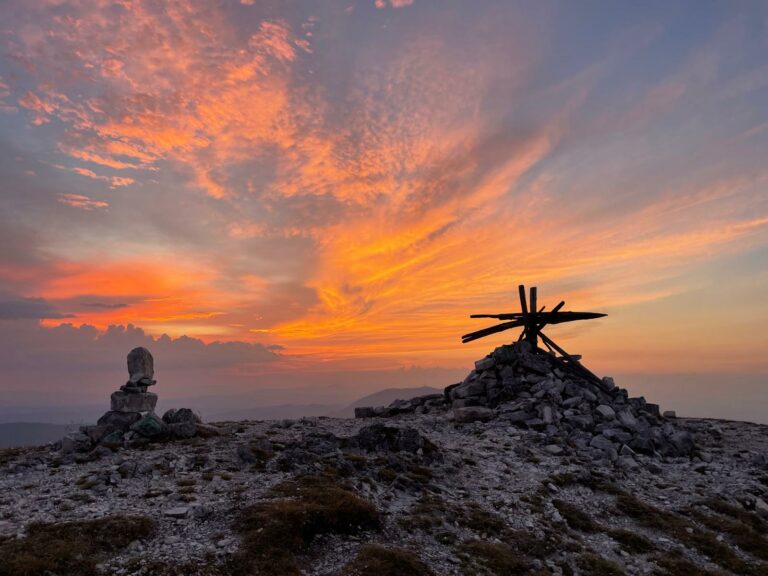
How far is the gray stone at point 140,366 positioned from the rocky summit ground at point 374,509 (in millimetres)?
5031

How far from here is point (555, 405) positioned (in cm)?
2856

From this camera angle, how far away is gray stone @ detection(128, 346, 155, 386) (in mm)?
25562

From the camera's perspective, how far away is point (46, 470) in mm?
18625

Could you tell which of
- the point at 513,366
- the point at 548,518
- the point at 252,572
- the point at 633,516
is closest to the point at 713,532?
the point at 633,516

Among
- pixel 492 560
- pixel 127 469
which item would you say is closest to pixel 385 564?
pixel 492 560

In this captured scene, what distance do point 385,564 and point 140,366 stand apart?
19.4m

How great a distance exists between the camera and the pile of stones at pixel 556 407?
2502 cm

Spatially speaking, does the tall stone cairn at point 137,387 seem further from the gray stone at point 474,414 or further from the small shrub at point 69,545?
the gray stone at point 474,414

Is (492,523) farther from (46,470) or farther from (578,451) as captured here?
(46,470)

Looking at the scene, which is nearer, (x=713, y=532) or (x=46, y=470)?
(x=713, y=532)

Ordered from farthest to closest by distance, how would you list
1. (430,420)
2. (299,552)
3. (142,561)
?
(430,420) < (299,552) < (142,561)

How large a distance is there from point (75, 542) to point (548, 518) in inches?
549

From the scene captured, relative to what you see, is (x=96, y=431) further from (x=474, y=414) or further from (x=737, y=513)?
(x=737, y=513)

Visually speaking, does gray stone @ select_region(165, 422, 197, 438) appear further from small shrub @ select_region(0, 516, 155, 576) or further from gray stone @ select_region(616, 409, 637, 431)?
gray stone @ select_region(616, 409, 637, 431)
